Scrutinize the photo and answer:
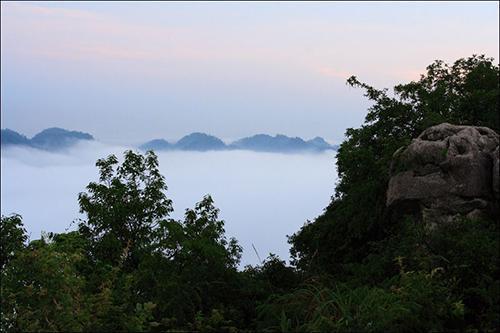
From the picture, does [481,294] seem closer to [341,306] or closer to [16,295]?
[341,306]

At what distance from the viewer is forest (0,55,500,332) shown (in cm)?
927

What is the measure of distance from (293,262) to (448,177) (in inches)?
367

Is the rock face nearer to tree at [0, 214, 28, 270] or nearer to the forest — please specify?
the forest

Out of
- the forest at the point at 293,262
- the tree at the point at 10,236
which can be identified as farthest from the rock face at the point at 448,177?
the tree at the point at 10,236

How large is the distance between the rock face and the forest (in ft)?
1.77

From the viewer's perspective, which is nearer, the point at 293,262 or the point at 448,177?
the point at 448,177

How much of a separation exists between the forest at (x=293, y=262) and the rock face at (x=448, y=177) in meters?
0.54

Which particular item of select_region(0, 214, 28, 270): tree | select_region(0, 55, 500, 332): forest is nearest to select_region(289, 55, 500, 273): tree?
select_region(0, 55, 500, 332): forest

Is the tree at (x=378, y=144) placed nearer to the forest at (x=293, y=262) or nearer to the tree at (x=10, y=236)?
the forest at (x=293, y=262)

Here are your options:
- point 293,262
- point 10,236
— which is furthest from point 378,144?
point 10,236

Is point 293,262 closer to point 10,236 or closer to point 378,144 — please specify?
point 378,144

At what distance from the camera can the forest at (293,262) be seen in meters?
9.27

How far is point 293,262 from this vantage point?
76.2ft

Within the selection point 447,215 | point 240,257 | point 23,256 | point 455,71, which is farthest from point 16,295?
point 455,71
